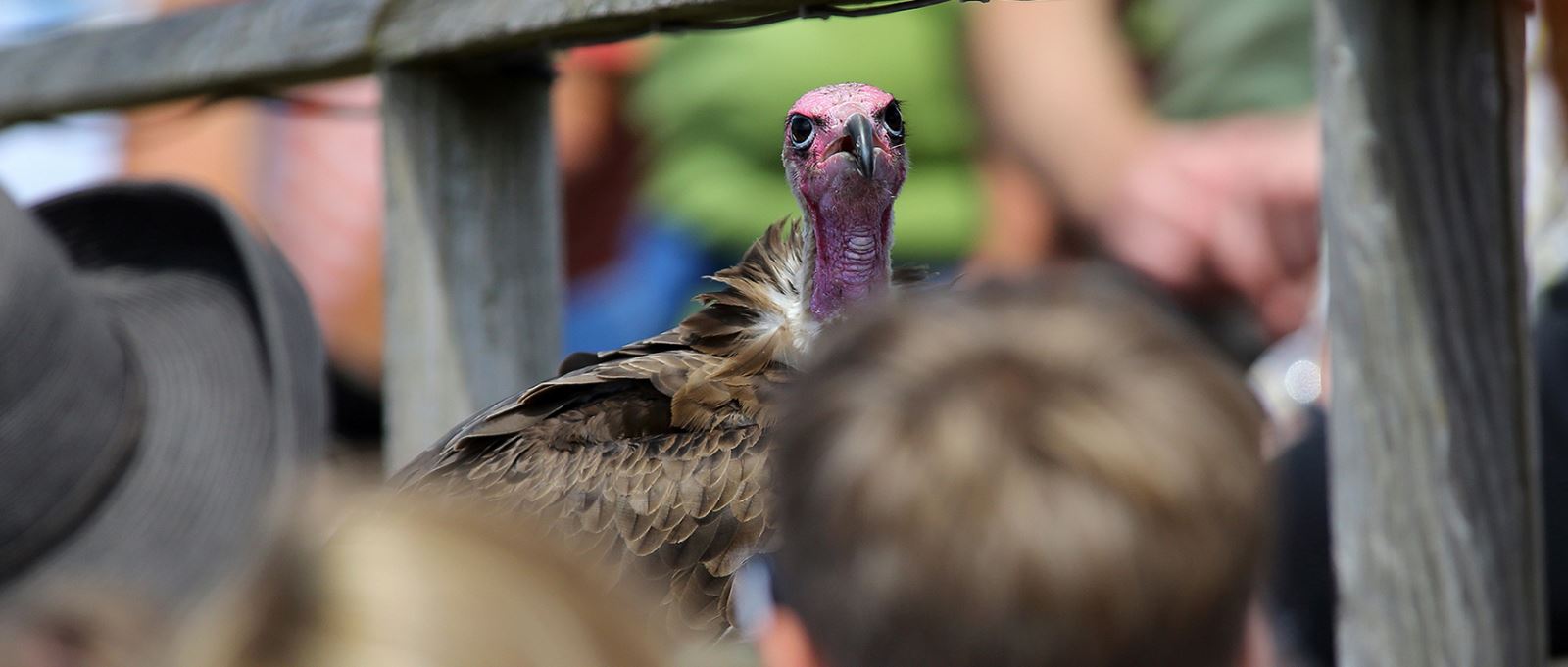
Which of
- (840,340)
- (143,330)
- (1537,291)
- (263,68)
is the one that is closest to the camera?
(840,340)

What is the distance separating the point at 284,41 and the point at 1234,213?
285 cm

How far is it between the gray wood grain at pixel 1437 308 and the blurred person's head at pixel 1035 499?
0.81m

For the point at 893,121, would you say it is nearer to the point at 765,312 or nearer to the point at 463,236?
the point at 765,312

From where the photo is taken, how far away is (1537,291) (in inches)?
135

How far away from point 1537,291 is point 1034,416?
2.61 metres

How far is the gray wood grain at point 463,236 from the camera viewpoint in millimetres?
2832

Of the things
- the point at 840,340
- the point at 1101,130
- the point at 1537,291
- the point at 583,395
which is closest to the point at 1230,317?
the point at 1101,130

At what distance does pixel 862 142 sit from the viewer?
2.59 m

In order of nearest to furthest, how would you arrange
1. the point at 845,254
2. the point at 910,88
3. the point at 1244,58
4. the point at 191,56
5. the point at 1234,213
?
the point at 845,254, the point at 191,56, the point at 1234,213, the point at 1244,58, the point at 910,88

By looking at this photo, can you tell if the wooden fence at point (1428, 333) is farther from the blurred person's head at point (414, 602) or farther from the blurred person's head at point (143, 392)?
the blurred person's head at point (143, 392)

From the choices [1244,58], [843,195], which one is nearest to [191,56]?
[843,195]

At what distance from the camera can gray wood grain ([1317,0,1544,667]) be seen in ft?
6.32

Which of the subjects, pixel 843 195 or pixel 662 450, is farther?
pixel 843 195

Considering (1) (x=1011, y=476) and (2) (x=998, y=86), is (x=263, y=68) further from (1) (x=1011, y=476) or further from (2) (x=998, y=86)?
(2) (x=998, y=86)
